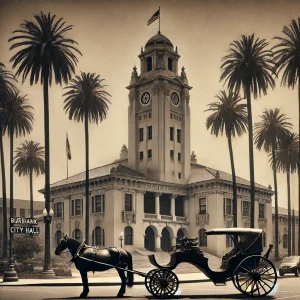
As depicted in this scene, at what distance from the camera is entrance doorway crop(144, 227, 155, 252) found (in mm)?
49906

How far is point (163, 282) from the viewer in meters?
Answer: 16.3

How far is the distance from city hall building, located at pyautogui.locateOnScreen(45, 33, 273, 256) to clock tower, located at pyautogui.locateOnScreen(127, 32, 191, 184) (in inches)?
2.7

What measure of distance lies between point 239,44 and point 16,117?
1074 cm

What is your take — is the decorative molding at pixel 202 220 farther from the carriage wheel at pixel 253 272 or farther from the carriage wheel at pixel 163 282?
the carriage wheel at pixel 163 282

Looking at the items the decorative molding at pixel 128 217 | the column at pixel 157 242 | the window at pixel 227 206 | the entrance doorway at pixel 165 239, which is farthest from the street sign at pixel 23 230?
the entrance doorway at pixel 165 239

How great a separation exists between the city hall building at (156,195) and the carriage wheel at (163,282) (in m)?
22.1

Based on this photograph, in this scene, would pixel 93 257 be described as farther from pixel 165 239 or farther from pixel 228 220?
pixel 165 239

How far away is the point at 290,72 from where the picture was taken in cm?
2816

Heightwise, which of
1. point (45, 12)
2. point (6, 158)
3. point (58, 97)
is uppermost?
point (45, 12)

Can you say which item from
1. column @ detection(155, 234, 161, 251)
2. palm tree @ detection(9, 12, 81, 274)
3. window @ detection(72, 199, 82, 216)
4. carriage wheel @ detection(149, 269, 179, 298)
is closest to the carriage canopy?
carriage wheel @ detection(149, 269, 179, 298)

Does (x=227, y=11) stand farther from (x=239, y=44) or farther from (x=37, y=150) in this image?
(x=37, y=150)

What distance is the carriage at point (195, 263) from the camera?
16.4m

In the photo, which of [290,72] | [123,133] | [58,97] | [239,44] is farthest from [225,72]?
[58,97]

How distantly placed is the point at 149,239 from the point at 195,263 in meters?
33.7
